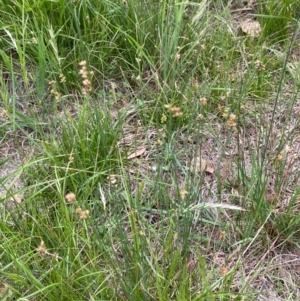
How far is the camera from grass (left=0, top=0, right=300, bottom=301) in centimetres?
148

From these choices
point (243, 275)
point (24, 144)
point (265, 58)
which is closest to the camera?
point (243, 275)

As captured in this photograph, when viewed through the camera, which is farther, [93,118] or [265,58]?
[265,58]

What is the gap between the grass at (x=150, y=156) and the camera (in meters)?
1.48

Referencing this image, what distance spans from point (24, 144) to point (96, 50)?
53cm

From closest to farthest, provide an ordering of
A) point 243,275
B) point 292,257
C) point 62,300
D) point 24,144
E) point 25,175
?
point 62,300, point 243,275, point 292,257, point 25,175, point 24,144

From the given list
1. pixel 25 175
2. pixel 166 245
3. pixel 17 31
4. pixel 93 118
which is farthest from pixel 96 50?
pixel 166 245

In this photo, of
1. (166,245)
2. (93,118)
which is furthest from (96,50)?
(166,245)

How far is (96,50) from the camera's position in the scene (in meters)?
2.28

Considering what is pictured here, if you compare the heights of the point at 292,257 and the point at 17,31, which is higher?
the point at 17,31

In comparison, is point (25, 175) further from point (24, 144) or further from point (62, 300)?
point (62, 300)

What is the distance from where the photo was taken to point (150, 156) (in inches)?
78.4

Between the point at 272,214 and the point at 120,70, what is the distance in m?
0.97

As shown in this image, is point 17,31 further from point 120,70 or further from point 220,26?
point 220,26

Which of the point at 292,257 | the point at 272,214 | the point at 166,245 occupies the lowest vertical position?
the point at 292,257
